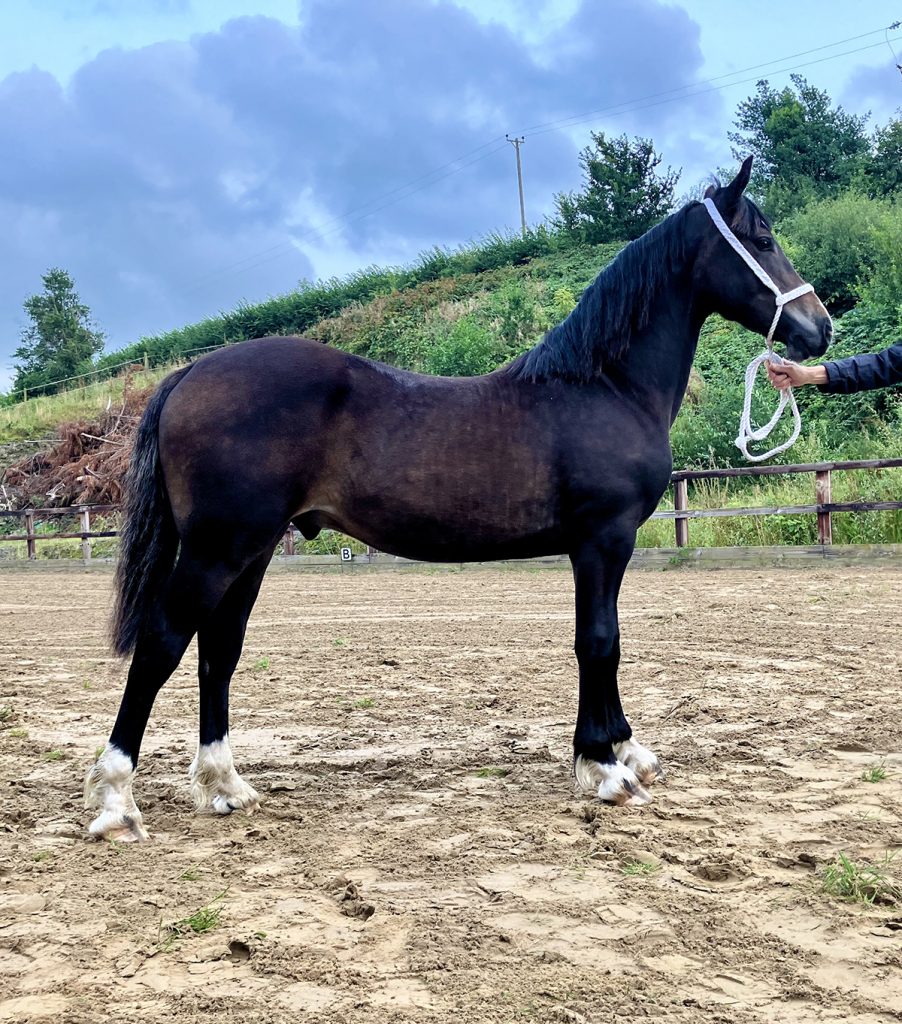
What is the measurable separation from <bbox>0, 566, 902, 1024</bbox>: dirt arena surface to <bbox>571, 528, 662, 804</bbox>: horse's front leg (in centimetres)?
16

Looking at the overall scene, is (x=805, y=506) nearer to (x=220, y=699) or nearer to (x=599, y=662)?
(x=599, y=662)

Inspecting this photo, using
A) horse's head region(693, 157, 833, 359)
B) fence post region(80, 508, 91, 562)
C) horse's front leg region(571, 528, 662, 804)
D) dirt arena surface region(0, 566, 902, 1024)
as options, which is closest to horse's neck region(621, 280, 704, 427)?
horse's head region(693, 157, 833, 359)

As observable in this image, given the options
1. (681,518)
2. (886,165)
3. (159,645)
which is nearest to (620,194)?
(886,165)

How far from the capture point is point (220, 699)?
3.65 meters

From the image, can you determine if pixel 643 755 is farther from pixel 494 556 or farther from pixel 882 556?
pixel 882 556

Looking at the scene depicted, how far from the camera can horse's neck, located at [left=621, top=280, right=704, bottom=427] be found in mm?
3805

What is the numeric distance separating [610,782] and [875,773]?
101 cm

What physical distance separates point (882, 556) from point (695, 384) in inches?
359

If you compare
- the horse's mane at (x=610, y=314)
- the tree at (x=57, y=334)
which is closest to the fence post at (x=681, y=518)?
the horse's mane at (x=610, y=314)

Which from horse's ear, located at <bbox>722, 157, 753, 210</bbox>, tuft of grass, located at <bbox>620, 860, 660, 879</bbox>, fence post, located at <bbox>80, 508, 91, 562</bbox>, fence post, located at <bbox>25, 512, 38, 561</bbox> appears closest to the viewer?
tuft of grass, located at <bbox>620, 860, 660, 879</bbox>

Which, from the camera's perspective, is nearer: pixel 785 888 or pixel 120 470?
pixel 785 888

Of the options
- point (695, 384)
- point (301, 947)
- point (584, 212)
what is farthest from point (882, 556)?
point (584, 212)

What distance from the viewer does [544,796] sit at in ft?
11.3

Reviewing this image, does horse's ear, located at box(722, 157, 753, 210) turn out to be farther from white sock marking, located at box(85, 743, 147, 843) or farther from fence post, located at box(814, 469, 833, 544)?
fence post, located at box(814, 469, 833, 544)
